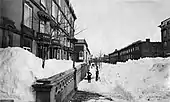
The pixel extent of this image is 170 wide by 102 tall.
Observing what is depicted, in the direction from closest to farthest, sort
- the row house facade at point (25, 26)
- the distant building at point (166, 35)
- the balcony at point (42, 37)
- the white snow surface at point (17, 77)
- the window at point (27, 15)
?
the white snow surface at point (17, 77) → the row house facade at point (25, 26) → the window at point (27, 15) → the balcony at point (42, 37) → the distant building at point (166, 35)

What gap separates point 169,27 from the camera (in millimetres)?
37531

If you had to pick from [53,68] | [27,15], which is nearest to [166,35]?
[27,15]

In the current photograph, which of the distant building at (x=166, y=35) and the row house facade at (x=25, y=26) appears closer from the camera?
the row house facade at (x=25, y=26)

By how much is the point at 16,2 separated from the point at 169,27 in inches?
1391

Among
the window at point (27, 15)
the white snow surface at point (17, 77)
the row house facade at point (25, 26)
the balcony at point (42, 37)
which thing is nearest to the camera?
the white snow surface at point (17, 77)

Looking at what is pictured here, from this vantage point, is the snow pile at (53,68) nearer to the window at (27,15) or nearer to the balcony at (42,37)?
the window at (27,15)

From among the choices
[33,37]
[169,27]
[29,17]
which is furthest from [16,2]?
[169,27]

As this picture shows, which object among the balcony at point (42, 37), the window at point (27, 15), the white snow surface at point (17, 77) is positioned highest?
the window at point (27, 15)

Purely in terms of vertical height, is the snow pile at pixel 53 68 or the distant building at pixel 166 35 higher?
the distant building at pixel 166 35

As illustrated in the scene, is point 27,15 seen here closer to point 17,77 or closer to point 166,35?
point 17,77

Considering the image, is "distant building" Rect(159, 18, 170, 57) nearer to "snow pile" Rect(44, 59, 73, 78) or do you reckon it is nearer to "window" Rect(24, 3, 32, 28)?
"window" Rect(24, 3, 32, 28)

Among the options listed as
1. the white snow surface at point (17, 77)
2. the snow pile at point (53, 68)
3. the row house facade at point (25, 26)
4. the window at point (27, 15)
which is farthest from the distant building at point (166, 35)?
the white snow surface at point (17, 77)

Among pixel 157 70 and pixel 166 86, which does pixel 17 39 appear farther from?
pixel 157 70

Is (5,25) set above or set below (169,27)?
below
